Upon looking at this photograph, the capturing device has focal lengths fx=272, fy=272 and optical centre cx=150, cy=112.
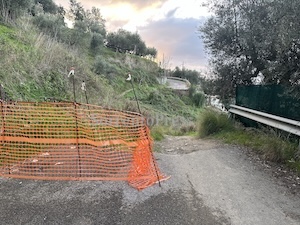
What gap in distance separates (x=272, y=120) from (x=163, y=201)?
4.35 meters

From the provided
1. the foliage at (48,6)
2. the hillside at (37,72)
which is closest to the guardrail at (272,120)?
the hillside at (37,72)

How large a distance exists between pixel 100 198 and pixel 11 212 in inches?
44.4

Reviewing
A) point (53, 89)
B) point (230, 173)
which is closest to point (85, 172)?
point (230, 173)

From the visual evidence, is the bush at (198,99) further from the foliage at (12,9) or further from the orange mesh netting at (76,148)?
the orange mesh netting at (76,148)

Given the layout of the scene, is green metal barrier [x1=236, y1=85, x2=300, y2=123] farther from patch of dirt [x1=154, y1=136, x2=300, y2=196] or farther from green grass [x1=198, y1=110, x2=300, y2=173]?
patch of dirt [x1=154, y1=136, x2=300, y2=196]

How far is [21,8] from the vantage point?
1485cm

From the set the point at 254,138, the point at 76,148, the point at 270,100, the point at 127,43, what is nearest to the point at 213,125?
the point at 254,138

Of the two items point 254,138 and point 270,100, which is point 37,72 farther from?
point 270,100

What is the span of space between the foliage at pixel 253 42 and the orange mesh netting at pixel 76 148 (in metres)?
3.75

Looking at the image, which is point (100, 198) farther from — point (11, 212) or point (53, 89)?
point (53, 89)

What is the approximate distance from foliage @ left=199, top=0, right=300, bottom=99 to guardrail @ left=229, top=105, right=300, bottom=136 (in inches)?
33.0

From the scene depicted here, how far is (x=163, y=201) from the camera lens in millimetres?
3797

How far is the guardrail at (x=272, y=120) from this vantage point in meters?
5.71

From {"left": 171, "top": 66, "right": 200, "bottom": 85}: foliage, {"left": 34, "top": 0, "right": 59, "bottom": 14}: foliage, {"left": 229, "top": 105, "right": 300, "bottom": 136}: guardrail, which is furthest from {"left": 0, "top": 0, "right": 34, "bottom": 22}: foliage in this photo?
{"left": 171, "top": 66, "right": 200, "bottom": 85}: foliage
